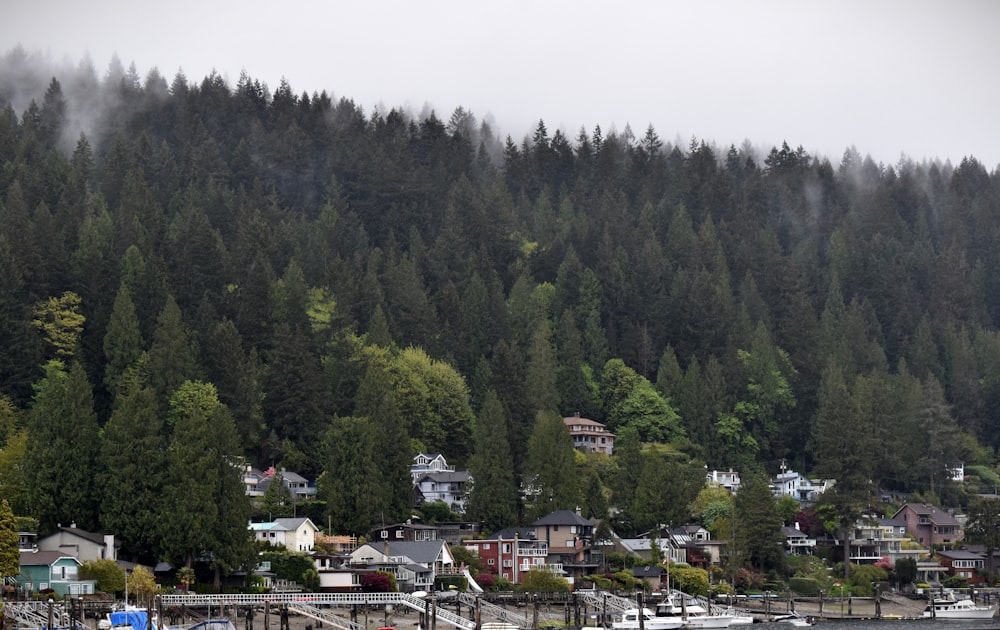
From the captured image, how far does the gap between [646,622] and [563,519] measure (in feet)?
68.1

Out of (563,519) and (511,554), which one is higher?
(563,519)

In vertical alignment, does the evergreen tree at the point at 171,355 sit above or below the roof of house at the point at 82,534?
above

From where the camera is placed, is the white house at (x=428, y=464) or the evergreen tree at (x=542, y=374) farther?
the evergreen tree at (x=542, y=374)

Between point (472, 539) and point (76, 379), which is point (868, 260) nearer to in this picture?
point (472, 539)

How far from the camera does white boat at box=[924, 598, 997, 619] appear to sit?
114m

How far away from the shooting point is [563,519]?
121m

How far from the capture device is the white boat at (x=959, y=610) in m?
114

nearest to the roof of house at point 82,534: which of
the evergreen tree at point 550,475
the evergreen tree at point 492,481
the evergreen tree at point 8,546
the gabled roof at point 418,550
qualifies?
the evergreen tree at point 8,546

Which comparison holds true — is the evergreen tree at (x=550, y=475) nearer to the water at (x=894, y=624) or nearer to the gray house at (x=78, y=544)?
the water at (x=894, y=624)

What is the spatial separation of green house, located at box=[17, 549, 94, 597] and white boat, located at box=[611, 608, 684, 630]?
3292 centimetres

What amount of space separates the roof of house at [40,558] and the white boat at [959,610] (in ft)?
199

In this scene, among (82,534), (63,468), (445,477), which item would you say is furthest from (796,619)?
(63,468)

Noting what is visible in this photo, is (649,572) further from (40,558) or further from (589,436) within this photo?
(40,558)

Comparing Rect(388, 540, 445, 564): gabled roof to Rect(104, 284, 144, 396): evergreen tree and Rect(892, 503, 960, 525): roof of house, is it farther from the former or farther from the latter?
Rect(892, 503, 960, 525): roof of house
